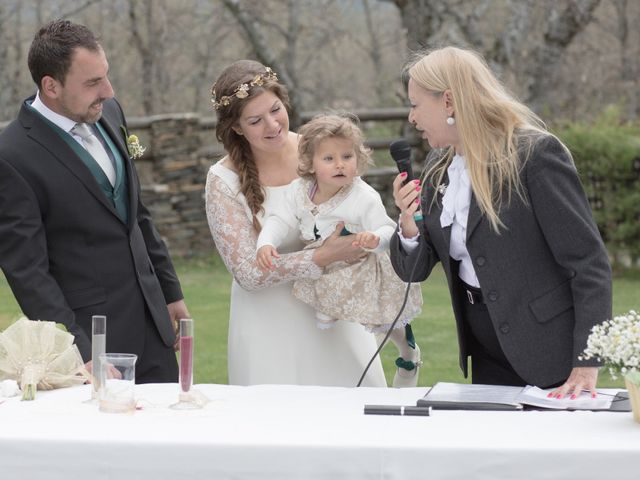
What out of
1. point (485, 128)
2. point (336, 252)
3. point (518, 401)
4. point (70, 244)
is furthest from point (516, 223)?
point (70, 244)

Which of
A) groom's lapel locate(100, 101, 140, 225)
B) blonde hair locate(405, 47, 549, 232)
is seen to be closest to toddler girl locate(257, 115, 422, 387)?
groom's lapel locate(100, 101, 140, 225)

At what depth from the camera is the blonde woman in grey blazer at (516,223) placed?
375 cm

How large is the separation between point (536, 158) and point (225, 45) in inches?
1010

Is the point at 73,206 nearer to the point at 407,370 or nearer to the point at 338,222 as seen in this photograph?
the point at 338,222

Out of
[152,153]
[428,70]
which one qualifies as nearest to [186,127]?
[152,153]

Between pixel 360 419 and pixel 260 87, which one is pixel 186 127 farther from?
pixel 360 419

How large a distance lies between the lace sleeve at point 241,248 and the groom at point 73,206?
325 millimetres

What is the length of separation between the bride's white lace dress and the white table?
4.41ft

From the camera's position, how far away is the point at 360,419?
3.50 m

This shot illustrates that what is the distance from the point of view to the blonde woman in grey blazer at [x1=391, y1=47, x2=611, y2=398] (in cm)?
375

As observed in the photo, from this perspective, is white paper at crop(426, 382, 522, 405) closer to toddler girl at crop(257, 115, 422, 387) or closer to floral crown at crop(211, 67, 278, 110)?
toddler girl at crop(257, 115, 422, 387)

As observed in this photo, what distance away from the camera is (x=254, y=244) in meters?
4.89

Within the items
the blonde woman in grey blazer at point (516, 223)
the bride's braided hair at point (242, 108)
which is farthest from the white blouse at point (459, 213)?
the bride's braided hair at point (242, 108)

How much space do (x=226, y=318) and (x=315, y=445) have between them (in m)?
8.41
